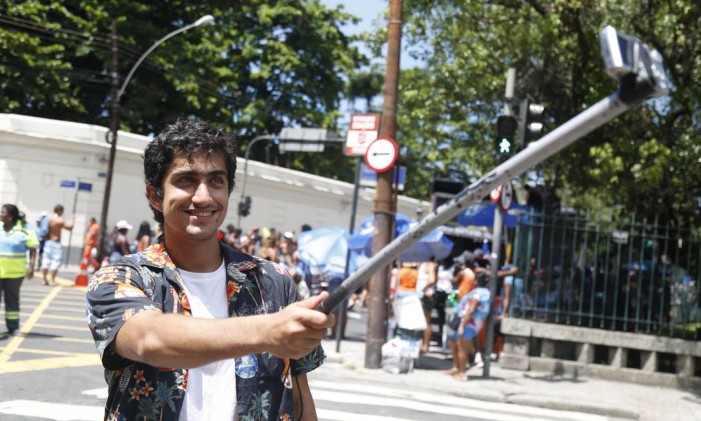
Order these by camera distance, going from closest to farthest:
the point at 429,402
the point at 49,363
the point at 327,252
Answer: the point at 49,363
the point at 429,402
the point at 327,252

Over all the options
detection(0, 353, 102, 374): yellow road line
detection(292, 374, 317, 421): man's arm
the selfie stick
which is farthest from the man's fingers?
detection(0, 353, 102, 374): yellow road line

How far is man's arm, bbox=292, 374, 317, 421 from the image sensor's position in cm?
267

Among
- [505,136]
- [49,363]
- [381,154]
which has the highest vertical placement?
[505,136]

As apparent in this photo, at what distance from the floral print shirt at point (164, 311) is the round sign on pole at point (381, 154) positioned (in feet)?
29.9

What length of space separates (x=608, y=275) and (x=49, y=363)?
7.84m

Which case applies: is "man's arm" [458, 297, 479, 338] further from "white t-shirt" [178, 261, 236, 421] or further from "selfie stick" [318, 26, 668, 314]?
"selfie stick" [318, 26, 668, 314]

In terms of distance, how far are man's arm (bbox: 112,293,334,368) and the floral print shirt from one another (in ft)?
0.34

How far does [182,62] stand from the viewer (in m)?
34.5

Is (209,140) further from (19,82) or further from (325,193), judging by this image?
(325,193)

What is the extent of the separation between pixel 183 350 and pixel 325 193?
36060 mm

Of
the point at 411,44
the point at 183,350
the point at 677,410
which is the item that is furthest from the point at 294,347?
the point at 411,44

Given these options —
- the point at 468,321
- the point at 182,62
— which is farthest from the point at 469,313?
the point at 182,62

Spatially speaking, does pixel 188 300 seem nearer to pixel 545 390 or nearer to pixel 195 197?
pixel 195 197

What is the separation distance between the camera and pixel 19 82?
100 ft
